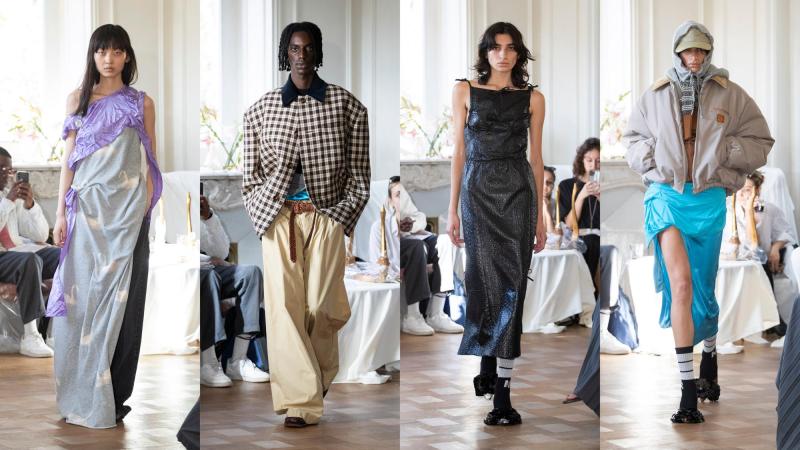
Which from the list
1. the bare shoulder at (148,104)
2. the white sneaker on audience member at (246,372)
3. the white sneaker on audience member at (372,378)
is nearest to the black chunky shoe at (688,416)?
the white sneaker on audience member at (372,378)

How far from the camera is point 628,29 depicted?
555 centimetres

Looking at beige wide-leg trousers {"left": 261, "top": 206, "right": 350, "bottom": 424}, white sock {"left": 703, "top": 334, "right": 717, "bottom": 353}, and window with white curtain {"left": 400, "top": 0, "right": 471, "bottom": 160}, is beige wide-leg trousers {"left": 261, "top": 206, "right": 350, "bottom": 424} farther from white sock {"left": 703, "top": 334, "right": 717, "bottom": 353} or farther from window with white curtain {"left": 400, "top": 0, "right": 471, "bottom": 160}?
white sock {"left": 703, "top": 334, "right": 717, "bottom": 353}

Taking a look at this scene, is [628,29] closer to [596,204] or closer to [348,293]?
[596,204]

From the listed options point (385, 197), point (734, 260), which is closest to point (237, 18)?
point (385, 197)

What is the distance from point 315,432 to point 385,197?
2.57ft

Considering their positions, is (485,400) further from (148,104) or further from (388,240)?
(148,104)

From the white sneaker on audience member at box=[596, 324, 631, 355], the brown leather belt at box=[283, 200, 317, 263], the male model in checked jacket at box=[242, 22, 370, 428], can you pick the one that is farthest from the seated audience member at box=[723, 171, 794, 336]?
the brown leather belt at box=[283, 200, 317, 263]

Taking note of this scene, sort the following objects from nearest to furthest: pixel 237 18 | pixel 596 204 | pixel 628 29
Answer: pixel 237 18
pixel 596 204
pixel 628 29

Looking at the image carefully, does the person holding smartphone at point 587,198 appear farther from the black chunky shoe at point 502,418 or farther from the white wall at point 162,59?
the white wall at point 162,59

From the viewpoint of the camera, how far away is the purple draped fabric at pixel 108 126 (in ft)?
16.4

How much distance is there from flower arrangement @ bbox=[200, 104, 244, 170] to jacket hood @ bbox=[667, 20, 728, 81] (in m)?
1.97

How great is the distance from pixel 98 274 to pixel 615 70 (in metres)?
2.13

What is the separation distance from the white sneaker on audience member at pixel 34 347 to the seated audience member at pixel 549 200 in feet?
6.04

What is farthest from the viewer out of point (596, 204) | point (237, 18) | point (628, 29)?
point (628, 29)
